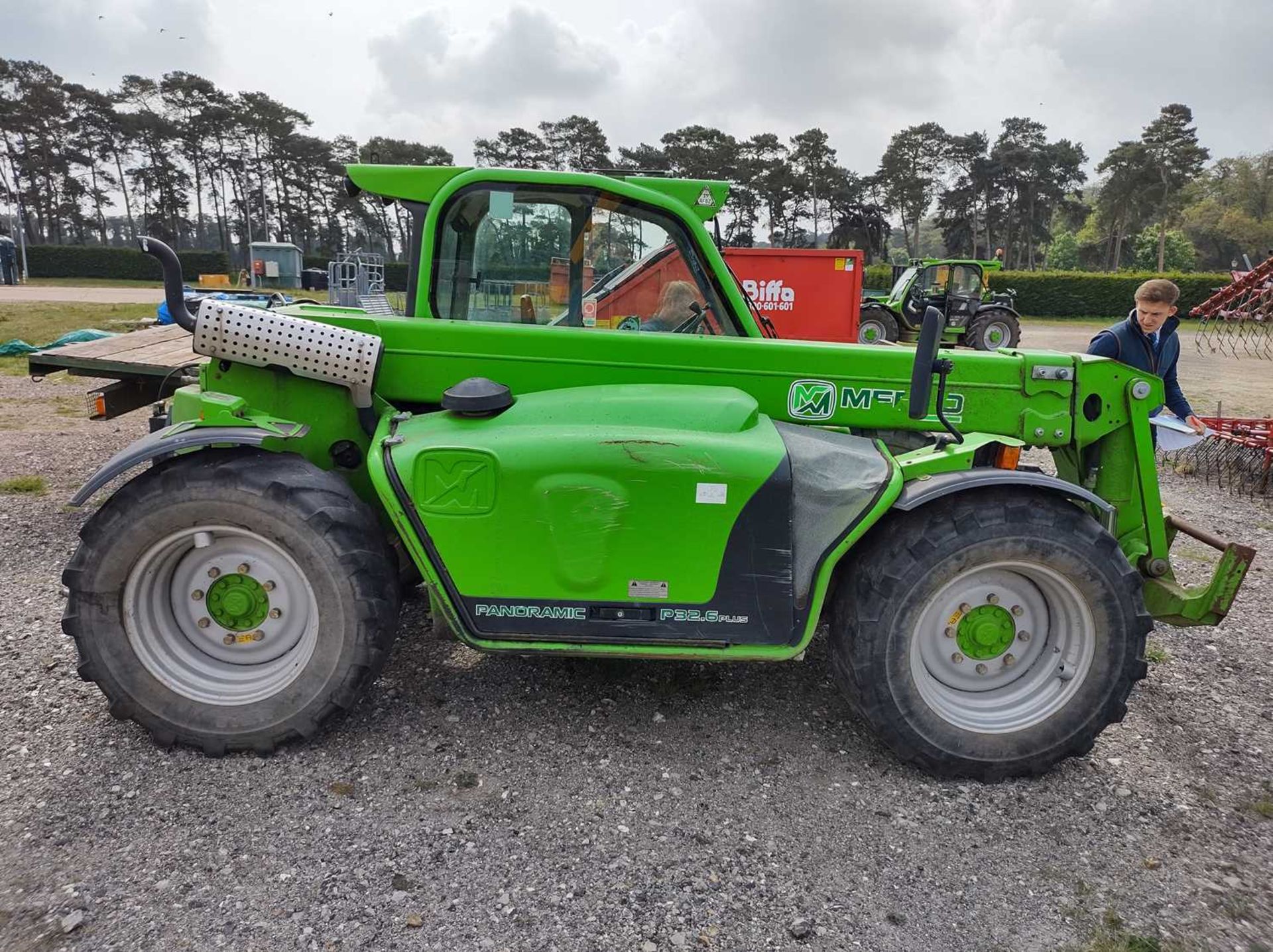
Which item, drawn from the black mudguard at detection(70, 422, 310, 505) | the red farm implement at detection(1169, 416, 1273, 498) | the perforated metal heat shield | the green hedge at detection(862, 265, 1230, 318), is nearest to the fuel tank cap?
the perforated metal heat shield

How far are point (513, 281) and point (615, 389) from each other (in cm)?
78

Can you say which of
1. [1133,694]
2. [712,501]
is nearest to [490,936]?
[712,501]

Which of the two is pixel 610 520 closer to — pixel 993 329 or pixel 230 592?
pixel 230 592

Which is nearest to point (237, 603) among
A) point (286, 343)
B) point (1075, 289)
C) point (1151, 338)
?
point (286, 343)

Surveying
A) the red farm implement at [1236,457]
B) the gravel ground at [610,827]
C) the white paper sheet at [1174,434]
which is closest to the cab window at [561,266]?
the gravel ground at [610,827]

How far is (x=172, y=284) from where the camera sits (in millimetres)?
3182

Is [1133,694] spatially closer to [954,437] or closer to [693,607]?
[954,437]

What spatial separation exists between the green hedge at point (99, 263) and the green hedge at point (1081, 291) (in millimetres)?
41084

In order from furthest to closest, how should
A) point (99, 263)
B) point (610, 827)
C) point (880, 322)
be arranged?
point (99, 263) < point (880, 322) < point (610, 827)

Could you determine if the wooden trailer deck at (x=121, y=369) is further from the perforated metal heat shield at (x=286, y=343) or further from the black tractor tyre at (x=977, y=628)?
the black tractor tyre at (x=977, y=628)

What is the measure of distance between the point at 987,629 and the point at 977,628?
0.12ft

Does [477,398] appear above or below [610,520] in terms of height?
above

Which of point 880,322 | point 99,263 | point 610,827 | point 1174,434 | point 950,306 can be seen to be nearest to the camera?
point 610,827

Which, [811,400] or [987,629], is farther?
[811,400]
